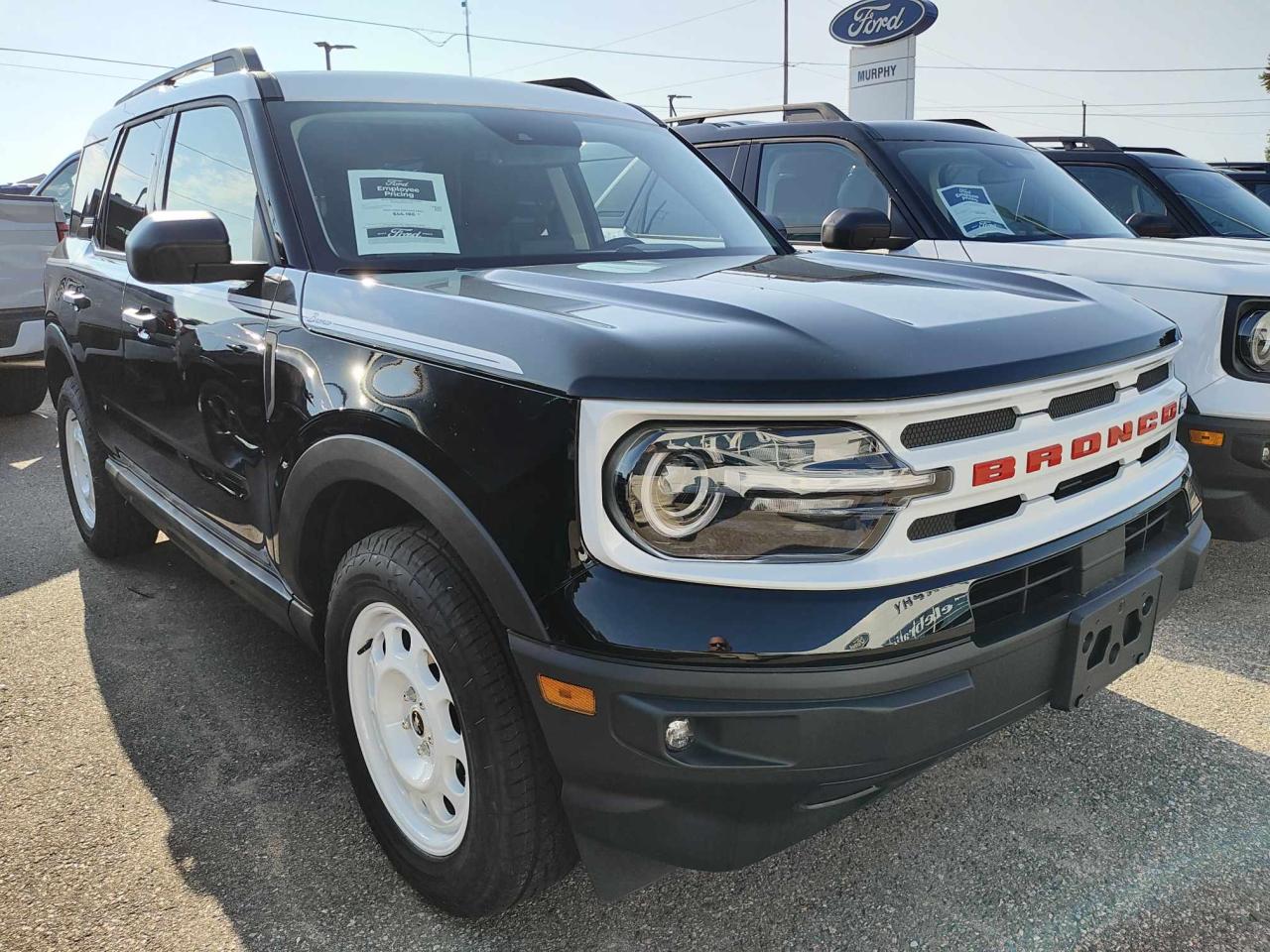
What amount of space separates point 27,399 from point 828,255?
7274mm

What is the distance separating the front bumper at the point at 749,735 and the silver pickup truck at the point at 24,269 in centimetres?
677

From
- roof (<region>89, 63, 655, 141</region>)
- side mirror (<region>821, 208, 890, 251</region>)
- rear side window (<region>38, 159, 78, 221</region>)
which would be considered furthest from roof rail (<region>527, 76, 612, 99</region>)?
rear side window (<region>38, 159, 78, 221</region>)

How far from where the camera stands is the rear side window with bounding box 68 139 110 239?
4164 mm

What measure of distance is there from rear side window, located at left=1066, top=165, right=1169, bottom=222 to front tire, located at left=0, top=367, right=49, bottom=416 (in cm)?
773

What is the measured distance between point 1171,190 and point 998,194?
230 centimetres

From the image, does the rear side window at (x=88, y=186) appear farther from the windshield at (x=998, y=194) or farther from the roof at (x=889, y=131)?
the windshield at (x=998, y=194)

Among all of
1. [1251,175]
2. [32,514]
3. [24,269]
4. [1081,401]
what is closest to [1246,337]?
[1081,401]

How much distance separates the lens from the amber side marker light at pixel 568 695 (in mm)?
1668

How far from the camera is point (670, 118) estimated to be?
660 cm

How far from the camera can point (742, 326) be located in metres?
1.79

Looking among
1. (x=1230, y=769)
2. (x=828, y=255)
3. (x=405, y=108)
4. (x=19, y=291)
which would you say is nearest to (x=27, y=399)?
(x=19, y=291)

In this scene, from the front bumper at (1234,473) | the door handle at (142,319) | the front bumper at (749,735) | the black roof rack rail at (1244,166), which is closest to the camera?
the front bumper at (749,735)

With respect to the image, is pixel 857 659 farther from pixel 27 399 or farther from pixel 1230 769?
pixel 27 399

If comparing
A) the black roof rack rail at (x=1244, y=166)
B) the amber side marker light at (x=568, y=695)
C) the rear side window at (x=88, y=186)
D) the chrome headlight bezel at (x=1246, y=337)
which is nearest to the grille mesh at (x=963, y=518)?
the amber side marker light at (x=568, y=695)
